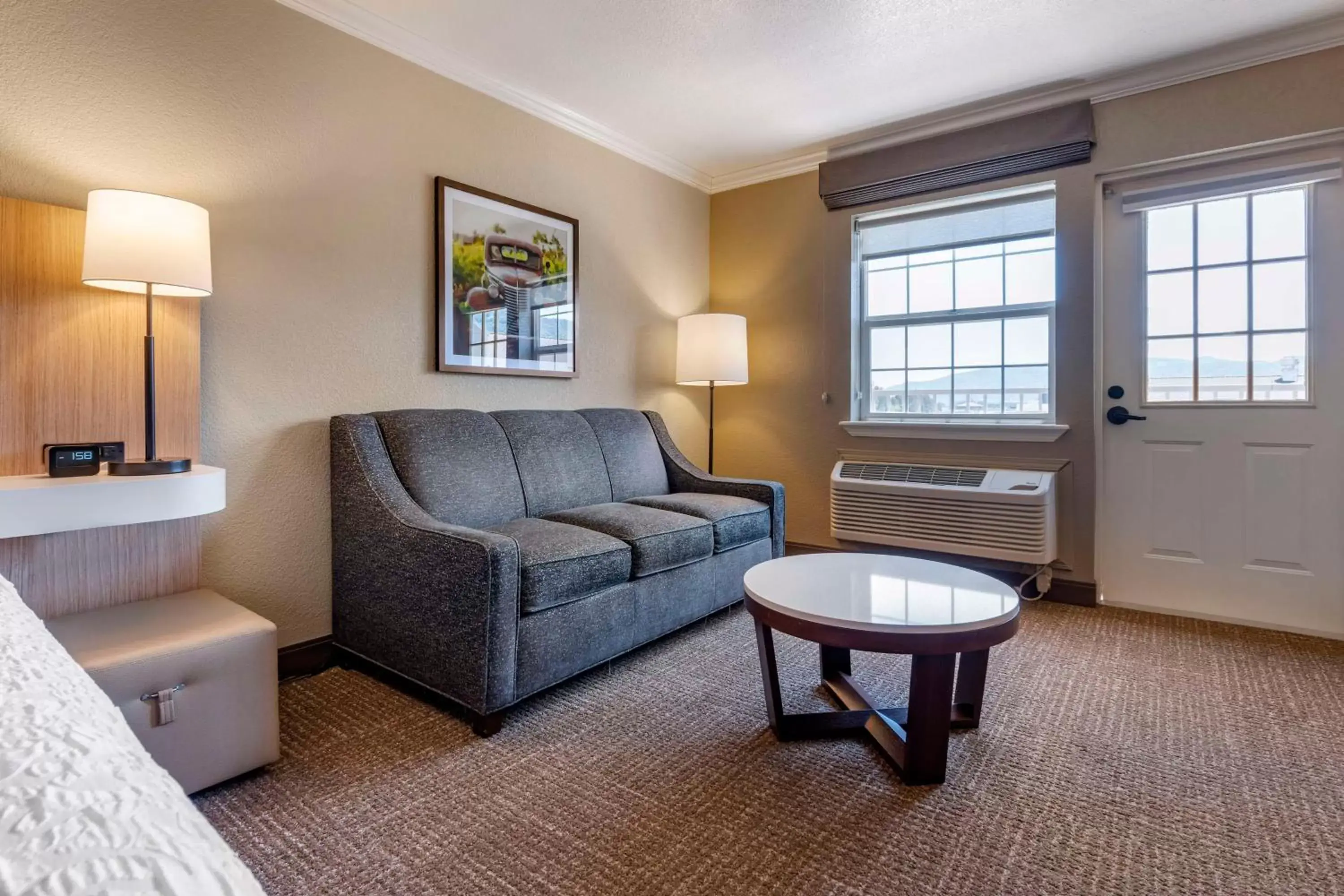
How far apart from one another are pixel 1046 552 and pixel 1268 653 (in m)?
0.80

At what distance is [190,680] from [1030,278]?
11.8 ft

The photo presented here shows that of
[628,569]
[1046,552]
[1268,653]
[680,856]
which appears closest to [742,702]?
[628,569]

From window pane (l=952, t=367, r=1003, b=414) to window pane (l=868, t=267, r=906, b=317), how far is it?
1.62ft

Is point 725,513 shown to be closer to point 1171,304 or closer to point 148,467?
point 148,467

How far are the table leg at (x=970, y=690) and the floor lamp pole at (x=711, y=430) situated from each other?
206cm

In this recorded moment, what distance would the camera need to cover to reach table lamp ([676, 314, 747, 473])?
360 centimetres

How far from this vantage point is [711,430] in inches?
153

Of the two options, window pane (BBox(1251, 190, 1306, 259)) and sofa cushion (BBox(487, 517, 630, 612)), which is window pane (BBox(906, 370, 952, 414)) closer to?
window pane (BBox(1251, 190, 1306, 259))

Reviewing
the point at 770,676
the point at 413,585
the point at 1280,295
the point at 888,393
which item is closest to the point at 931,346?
the point at 888,393

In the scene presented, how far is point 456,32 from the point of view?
2.53m

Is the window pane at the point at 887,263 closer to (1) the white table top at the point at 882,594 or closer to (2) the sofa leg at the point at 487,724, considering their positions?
(1) the white table top at the point at 882,594

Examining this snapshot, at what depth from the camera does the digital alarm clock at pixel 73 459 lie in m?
1.62

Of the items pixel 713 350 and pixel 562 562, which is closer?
pixel 562 562

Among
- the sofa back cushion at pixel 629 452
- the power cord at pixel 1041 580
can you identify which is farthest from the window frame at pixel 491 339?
the power cord at pixel 1041 580
